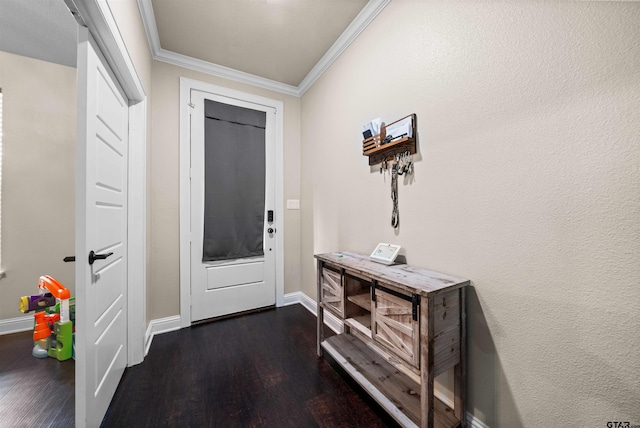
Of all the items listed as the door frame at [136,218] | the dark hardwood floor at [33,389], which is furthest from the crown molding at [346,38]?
the dark hardwood floor at [33,389]

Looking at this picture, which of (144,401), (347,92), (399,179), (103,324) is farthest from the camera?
(347,92)

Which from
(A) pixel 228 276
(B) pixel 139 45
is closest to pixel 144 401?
(A) pixel 228 276

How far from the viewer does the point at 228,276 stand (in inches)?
102

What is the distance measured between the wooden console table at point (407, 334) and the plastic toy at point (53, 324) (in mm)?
2133

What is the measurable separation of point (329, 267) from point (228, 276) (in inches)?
54.2

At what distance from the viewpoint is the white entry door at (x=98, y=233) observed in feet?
3.44

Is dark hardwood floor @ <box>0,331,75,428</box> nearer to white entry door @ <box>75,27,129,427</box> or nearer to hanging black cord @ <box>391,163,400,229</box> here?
white entry door @ <box>75,27,129,427</box>

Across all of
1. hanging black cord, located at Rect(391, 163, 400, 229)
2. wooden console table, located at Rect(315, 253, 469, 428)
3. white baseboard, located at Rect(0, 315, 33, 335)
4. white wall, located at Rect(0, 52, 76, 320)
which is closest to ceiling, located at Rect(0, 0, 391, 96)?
white wall, located at Rect(0, 52, 76, 320)

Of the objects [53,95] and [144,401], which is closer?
[144,401]

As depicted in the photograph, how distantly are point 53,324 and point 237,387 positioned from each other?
1.72m

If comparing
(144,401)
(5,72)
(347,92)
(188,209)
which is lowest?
(144,401)

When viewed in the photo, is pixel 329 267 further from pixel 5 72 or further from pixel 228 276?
pixel 5 72

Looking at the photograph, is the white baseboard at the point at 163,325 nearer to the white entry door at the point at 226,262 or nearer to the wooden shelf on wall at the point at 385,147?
the white entry door at the point at 226,262

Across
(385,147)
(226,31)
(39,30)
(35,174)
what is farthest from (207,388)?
(39,30)
